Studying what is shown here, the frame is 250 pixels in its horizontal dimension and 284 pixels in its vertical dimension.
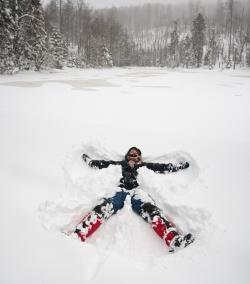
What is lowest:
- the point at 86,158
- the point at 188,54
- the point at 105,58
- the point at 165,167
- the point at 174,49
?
the point at 165,167

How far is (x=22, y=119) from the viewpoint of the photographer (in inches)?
228

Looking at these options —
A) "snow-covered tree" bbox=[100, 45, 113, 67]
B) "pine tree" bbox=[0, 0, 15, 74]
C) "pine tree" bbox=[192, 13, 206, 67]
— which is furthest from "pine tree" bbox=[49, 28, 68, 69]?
"pine tree" bbox=[192, 13, 206, 67]

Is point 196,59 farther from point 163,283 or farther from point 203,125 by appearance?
point 163,283

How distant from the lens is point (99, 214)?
10.2ft

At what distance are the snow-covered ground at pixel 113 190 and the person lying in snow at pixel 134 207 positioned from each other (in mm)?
101

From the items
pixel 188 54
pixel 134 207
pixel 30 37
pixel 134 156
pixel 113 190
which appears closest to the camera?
pixel 134 207

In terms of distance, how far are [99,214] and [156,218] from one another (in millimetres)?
688

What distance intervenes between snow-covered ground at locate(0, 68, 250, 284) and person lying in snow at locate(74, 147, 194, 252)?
101mm

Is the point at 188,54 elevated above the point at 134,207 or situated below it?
above

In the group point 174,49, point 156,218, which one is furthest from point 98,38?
point 156,218

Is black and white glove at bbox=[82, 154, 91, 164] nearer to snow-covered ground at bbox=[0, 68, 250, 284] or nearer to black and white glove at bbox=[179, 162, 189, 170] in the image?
snow-covered ground at bbox=[0, 68, 250, 284]

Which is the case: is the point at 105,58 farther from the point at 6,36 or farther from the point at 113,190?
the point at 113,190

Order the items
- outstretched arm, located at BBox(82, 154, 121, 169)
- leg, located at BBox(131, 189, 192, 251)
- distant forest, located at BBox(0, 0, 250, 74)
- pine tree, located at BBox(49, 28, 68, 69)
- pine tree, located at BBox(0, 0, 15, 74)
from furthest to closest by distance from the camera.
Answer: pine tree, located at BBox(49, 28, 68, 69), distant forest, located at BBox(0, 0, 250, 74), pine tree, located at BBox(0, 0, 15, 74), outstretched arm, located at BBox(82, 154, 121, 169), leg, located at BBox(131, 189, 192, 251)

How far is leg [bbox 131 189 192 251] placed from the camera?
2.78 metres
